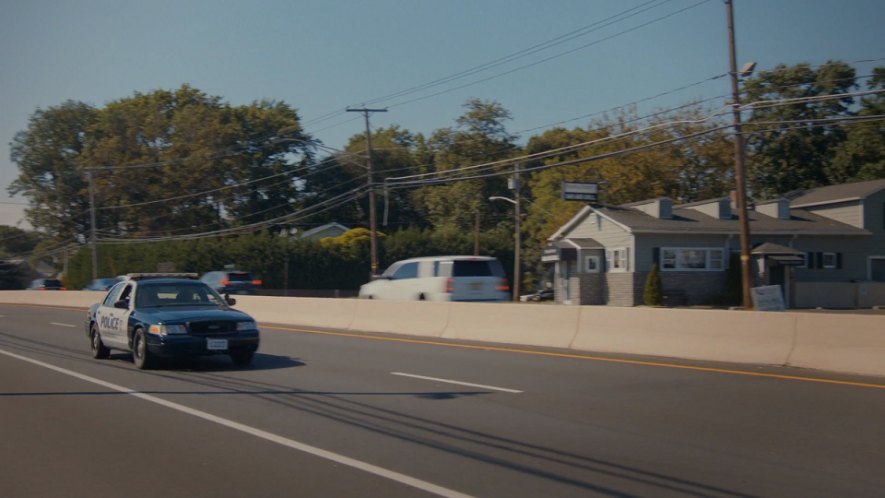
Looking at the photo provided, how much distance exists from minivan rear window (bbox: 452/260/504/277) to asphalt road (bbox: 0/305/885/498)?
12.8 meters

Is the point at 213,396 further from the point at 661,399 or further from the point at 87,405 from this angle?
the point at 661,399

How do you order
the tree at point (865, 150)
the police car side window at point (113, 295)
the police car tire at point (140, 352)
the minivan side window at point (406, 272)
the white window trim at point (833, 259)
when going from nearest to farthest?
the police car tire at point (140, 352), the police car side window at point (113, 295), the minivan side window at point (406, 272), the white window trim at point (833, 259), the tree at point (865, 150)

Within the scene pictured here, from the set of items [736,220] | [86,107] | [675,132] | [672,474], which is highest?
[86,107]

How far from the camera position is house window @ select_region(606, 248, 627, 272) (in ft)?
140

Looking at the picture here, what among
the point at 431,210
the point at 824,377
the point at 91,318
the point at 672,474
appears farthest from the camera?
the point at 431,210

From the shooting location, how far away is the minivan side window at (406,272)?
97.7 ft

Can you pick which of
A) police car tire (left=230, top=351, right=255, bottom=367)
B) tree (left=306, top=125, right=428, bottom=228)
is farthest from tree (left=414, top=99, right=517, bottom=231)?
police car tire (left=230, top=351, right=255, bottom=367)

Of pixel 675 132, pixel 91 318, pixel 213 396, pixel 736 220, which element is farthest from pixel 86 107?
pixel 213 396

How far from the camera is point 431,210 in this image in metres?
78.4

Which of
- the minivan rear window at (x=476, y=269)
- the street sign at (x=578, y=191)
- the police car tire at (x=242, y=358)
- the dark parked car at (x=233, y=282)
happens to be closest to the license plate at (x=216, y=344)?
the police car tire at (x=242, y=358)

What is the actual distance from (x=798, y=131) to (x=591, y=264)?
29.6 meters

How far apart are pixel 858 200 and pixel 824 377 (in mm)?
36930

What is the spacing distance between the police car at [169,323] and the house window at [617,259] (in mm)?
29323

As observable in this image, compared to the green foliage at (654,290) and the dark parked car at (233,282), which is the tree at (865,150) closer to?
the green foliage at (654,290)
